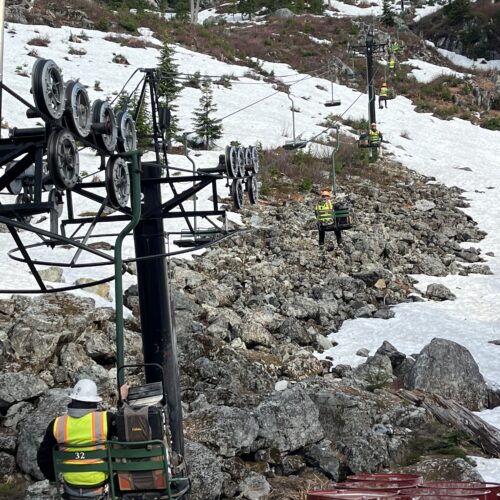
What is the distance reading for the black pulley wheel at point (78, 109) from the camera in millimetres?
8016

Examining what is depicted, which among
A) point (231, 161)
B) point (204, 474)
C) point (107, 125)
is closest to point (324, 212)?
point (231, 161)

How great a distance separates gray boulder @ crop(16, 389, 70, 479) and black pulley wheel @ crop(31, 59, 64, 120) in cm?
480

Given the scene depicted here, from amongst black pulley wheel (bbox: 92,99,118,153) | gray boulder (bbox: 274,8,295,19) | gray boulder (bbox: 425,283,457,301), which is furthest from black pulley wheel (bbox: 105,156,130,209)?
gray boulder (bbox: 274,8,295,19)

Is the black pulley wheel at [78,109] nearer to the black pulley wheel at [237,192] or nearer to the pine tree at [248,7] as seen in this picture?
the black pulley wheel at [237,192]

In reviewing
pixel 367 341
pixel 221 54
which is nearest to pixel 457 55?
pixel 221 54

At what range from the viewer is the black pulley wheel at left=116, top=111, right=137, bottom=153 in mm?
10062

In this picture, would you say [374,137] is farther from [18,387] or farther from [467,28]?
[467,28]

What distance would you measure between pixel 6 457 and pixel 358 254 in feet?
53.4

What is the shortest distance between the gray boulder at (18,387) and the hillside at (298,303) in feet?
0.08

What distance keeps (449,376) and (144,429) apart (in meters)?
10.5

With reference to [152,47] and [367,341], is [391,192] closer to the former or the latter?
[367,341]

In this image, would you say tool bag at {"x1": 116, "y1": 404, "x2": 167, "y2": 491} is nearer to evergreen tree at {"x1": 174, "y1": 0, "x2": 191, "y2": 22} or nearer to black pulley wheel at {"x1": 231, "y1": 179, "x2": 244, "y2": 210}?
black pulley wheel at {"x1": 231, "y1": 179, "x2": 244, "y2": 210}

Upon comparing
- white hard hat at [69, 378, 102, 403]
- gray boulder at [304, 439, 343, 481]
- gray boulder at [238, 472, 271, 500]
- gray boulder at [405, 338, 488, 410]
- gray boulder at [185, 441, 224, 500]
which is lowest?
gray boulder at [405, 338, 488, 410]

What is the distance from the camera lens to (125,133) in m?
10.2
